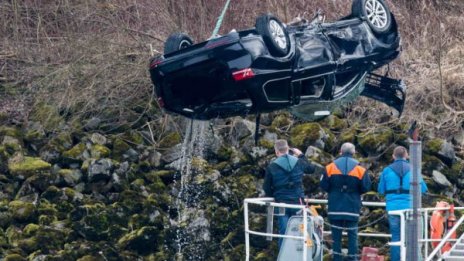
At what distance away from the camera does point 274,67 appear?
1446cm

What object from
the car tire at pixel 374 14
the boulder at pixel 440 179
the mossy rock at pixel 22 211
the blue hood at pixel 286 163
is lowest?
the mossy rock at pixel 22 211

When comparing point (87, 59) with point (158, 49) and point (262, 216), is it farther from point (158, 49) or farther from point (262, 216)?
point (262, 216)

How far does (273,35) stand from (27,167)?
6.38 metres

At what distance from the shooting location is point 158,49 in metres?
21.0

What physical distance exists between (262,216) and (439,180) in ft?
8.44

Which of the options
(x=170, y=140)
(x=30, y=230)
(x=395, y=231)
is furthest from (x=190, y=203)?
(x=395, y=231)

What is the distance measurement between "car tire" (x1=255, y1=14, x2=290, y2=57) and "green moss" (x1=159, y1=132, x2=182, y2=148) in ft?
18.2

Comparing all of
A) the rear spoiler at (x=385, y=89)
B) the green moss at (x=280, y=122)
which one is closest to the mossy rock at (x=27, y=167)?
the green moss at (x=280, y=122)

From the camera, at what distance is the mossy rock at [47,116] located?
20.7 metres

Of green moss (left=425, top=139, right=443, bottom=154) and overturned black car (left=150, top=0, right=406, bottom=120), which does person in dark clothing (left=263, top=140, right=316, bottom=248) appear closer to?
overturned black car (left=150, top=0, right=406, bottom=120)

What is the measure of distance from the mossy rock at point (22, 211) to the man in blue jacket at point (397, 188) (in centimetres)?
612

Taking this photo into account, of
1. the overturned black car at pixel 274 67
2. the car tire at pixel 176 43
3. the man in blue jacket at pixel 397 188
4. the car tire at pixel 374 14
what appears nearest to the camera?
the overturned black car at pixel 274 67

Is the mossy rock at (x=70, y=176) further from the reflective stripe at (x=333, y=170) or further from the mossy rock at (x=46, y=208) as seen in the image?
the reflective stripe at (x=333, y=170)

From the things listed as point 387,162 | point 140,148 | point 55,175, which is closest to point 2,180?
point 55,175
